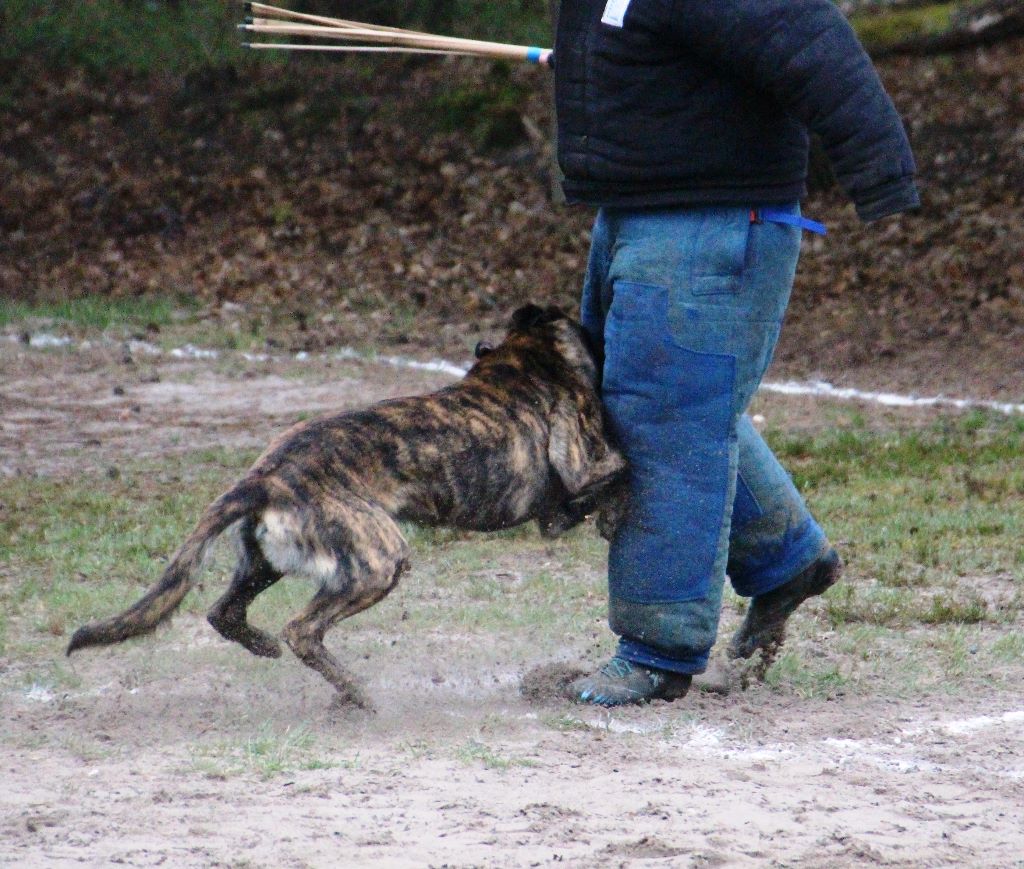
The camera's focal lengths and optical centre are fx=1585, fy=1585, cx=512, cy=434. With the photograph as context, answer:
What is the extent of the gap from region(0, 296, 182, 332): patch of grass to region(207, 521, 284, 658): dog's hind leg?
24.4 feet

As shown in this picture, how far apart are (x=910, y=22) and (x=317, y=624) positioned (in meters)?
14.9

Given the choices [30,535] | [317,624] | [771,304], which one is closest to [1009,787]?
[771,304]

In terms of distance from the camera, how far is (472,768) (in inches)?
163

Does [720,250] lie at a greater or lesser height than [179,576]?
greater

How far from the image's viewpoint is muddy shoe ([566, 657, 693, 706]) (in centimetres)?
478

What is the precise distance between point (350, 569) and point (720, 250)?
4.55 feet

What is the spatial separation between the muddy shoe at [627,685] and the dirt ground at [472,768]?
0.18ft

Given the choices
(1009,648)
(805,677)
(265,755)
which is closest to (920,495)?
(1009,648)

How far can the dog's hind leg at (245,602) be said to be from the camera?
4.73m

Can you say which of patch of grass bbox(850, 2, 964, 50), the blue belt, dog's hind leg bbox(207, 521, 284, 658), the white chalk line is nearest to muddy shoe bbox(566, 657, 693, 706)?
dog's hind leg bbox(207, 521, 284, 658)

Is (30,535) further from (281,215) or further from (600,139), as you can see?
(281,215)

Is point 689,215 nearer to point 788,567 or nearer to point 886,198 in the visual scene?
point 886,198

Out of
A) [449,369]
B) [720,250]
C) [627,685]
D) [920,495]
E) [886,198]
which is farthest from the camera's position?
[449,369]

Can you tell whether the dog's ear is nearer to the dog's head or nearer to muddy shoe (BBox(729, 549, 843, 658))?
the dog's head
